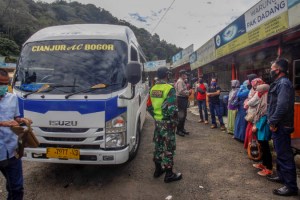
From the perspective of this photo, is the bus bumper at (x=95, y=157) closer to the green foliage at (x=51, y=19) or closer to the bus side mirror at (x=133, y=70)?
the bus side mirror at (x=133, y=70)

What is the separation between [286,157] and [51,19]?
74941 mm

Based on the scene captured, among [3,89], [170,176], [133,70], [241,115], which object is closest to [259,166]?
[170,176]

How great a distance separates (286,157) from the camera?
3609mm

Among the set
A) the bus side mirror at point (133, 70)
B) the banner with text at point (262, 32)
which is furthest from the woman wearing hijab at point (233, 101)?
the bus side mirror at point (133, 70)

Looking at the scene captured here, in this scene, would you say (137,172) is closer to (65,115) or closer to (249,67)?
(65,115)

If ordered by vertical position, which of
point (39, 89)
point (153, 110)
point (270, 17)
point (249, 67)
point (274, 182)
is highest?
point (270, 17)

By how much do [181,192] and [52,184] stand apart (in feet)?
7.09

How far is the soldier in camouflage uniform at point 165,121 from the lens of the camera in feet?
13.8

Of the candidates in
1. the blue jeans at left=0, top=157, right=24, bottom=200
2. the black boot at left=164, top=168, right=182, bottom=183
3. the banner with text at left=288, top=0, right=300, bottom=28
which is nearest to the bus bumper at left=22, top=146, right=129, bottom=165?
the black boot at left=164, top=168, right=182, bottom=183

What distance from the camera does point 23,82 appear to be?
4.14 meters

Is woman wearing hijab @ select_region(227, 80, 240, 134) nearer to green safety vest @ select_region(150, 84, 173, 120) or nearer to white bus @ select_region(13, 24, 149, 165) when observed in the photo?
green safety vest @ select_region(150, 84, 173, 120)

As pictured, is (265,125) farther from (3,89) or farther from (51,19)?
(51,19)

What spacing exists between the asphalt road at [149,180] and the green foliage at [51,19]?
1584 inches

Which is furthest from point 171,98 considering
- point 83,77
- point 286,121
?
point 286,121
